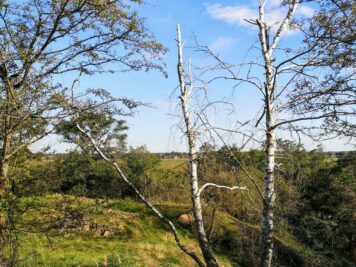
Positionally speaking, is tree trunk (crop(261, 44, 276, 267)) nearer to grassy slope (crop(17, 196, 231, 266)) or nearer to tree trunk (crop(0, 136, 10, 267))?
tree trunk (crop(0, 136, 10, 267))

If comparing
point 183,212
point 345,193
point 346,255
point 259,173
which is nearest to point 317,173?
point 345,193

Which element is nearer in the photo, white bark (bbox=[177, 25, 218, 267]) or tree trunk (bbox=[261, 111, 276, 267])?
tree trunk (bbox=[261, 111, 276, 267])

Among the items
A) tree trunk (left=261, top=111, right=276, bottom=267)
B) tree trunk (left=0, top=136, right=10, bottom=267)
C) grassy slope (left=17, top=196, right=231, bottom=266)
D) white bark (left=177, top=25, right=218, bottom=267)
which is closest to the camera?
tree trunk (left=261, top=111, right=276, bottom=267)

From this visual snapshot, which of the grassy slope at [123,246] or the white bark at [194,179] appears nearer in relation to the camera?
the white bark at [194,179]

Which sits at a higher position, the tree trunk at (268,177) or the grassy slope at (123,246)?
the tree trunk at (268,177)

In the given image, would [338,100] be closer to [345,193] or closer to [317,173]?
[345,193]

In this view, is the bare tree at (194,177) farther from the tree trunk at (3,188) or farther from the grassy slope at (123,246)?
Result: the grassy slope at (123,246)

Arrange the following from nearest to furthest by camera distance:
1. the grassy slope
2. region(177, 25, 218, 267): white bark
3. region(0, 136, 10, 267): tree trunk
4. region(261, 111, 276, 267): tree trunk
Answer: region(261, 111, 276, 267): tree trunk, region(177, 25, 218, 267): white bark, region(0, 136, 10, 267): tree trunk, the grassy slope

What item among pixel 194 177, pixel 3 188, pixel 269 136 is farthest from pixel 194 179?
pixel 3 188

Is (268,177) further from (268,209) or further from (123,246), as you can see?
(123,246)

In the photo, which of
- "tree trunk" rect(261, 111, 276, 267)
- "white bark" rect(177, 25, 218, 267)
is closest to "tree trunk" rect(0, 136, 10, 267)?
"white bark" rect(177, 25, 218, 267)

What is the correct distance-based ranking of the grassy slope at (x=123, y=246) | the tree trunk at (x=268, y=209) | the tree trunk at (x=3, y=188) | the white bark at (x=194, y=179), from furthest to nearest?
the grassy slope at (x=123, y=246) < the tree trunk at (x=3, y=188) < the white bark at (x=194, y=179) < the tree trunk at (x=268, y=209)

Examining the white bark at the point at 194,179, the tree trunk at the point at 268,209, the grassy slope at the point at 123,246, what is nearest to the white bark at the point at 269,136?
the tree trunk at the point at 268,209

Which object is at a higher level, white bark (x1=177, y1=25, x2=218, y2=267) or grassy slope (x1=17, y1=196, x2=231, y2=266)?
white bark (x1=177, y1=25, x2=218, y2=267)
